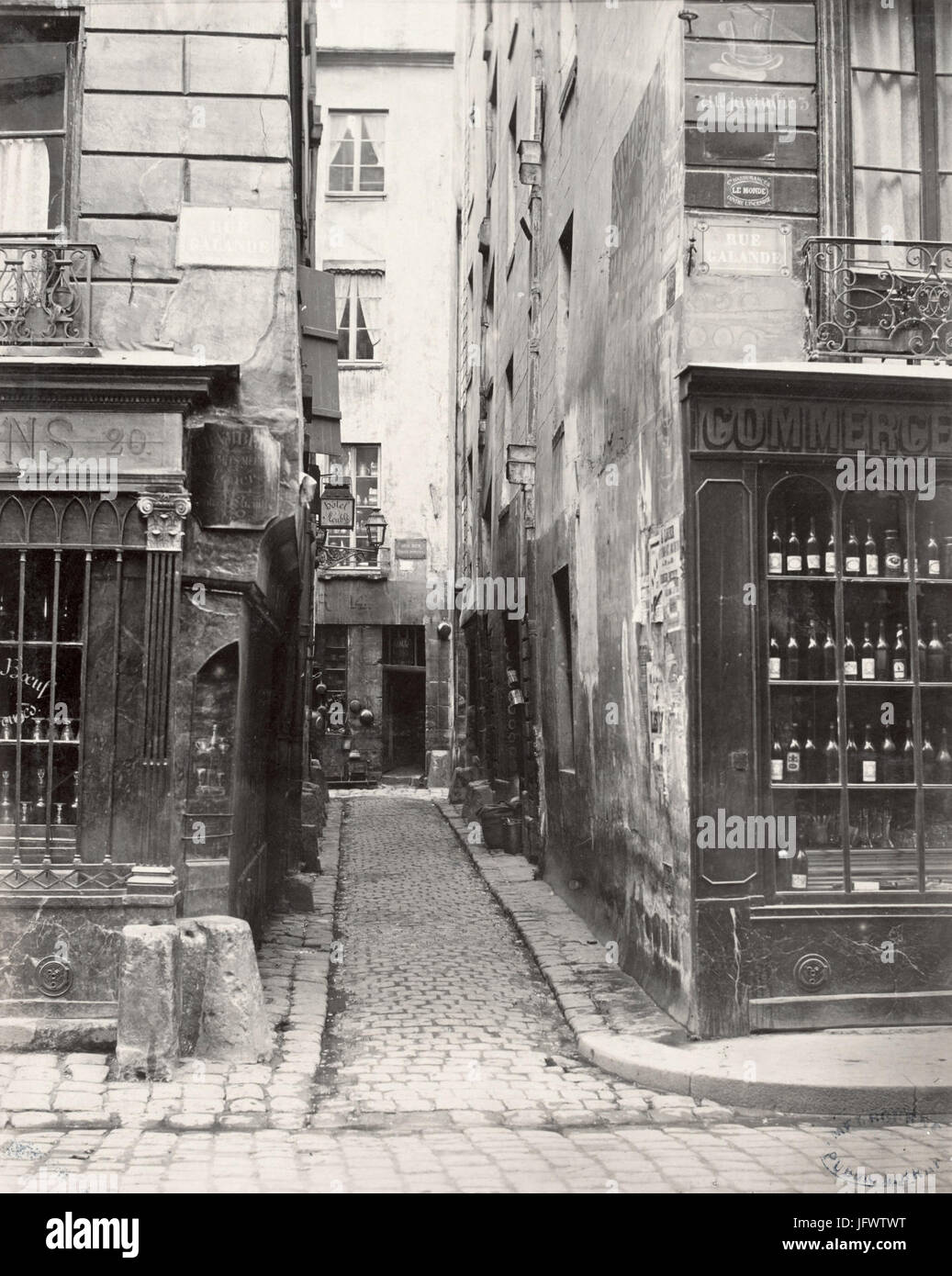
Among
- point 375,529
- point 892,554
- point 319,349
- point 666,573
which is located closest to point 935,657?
point 892,554

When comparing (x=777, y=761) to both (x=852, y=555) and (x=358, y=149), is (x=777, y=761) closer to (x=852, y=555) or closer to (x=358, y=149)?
(x=852, y=555)

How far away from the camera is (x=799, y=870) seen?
267 inches

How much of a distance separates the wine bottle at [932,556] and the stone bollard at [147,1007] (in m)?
4.40

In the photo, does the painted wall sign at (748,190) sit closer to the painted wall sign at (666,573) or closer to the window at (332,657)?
the painted wall sign at (666,573)

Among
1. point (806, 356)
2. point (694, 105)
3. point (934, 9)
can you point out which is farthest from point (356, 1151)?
point (934, 9)

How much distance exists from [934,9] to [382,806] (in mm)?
15041

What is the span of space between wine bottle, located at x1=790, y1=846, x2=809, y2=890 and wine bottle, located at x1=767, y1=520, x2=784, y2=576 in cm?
147

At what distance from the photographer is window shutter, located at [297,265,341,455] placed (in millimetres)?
10750

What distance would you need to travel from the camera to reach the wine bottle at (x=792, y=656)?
22.5ft

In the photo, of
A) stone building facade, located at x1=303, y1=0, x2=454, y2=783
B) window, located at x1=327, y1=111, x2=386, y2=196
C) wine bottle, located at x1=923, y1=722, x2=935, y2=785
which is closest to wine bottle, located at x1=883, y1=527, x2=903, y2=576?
wine bottle, located at x1=923, y1=722, x2=935, y2=785

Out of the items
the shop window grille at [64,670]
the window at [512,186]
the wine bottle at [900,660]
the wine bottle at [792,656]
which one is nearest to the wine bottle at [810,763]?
the wine bottle at [792,656]

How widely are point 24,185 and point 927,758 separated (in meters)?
5.86

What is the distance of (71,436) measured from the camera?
21.6 feet
